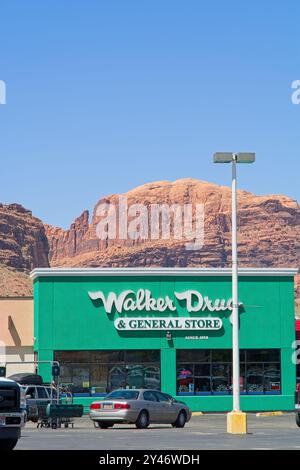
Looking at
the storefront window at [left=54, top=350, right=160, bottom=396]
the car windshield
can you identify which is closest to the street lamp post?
the car windshield

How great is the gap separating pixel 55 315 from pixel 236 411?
20.7 meters

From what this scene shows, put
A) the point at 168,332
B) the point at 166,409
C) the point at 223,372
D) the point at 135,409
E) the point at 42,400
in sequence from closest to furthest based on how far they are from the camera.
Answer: the point at 135,409, the point at 166,409, the point at 42,400, the point at 168,332, the point at 223,372

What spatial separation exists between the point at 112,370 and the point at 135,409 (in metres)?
18.6

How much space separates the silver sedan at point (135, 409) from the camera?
33.7 m

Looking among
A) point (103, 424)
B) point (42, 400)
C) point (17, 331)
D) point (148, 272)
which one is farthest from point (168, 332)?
point (103, 424)

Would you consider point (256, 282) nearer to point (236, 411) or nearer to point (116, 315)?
point (116, 315)

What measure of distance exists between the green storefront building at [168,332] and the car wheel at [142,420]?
1741 cm

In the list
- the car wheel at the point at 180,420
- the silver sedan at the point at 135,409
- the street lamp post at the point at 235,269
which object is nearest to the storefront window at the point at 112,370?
the car wheel at the point at 180,420

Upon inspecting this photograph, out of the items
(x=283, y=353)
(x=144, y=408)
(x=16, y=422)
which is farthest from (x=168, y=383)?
(x=16, y=422)

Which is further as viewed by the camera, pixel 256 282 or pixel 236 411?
pixel 256 282

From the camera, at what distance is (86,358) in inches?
2052

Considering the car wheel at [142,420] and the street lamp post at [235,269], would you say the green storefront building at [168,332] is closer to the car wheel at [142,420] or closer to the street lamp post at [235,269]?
the car wheel at [142,420]

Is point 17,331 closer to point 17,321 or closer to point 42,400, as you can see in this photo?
point 17,321

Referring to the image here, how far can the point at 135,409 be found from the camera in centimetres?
3391
